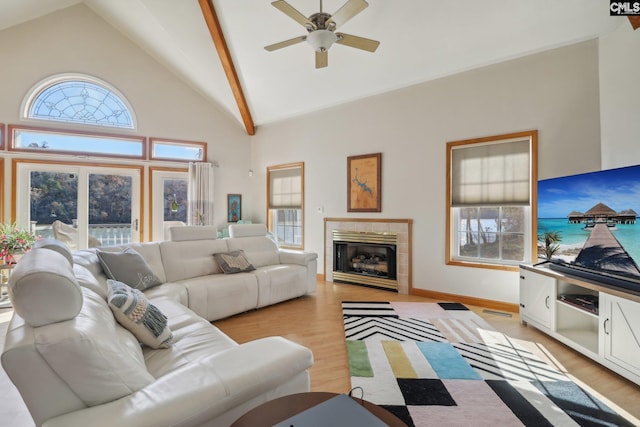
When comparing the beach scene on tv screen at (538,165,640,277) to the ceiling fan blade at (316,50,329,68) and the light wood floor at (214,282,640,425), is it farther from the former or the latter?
the ceiling fan blade at (316,50,329,68)

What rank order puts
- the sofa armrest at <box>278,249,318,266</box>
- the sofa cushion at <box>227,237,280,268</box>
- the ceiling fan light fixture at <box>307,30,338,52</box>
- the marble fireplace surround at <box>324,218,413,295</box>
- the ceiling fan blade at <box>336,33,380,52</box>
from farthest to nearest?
1. the marble fireplace surround at <box>324,218,413,295</box>
2. the sofa armrest at <box>278,249,318,266</box>
3. the sofa cushion at <box>227,237,280,268</box>
4. the ceiling fan blade at <box>336,33,380,52</box>
5. the ceiling fan light fixture at <box>307,30,338,52</box>

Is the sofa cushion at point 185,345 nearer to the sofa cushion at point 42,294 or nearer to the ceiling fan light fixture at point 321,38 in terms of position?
the sofa cushion at point 42,294

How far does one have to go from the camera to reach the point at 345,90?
16.0 ft

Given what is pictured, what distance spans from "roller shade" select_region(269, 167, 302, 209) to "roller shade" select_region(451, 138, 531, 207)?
284 cm

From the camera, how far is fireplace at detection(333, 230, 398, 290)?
15.3ft

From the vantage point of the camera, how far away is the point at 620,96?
111 inches

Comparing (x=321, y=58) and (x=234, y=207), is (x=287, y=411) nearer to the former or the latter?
(x=321, y=58)

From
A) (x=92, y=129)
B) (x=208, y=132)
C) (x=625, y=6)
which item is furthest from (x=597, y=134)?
(x=92, y=129)

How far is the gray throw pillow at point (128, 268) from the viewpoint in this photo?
2775 millimetres

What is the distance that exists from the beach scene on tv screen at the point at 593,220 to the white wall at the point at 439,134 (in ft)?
2.26

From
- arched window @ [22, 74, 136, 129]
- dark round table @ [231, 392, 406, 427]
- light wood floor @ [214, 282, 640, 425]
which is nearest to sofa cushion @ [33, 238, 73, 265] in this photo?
light wood floor @ [214, 282, 640, 425]

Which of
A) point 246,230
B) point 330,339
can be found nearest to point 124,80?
point 246,230

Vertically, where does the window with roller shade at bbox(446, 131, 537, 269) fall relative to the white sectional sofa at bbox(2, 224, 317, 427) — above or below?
above

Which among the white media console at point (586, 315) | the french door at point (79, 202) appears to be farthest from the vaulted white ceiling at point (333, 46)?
the white media console at point (586, 315)
